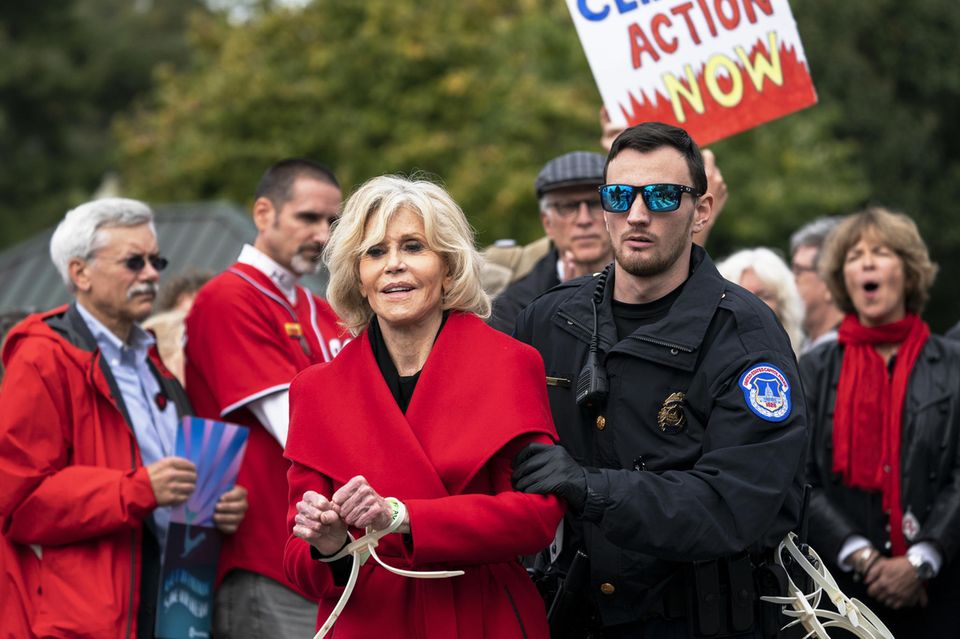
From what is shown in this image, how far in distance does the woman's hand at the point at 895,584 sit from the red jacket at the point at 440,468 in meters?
2.47

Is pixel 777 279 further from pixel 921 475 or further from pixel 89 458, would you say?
pixel 89 458

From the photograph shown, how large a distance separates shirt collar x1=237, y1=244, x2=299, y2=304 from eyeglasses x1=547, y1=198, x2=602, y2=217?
1.35 meters

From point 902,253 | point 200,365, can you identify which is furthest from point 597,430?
point 902,253

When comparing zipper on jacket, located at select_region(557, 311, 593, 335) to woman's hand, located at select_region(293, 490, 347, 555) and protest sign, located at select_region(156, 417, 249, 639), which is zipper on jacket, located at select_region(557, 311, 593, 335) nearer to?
woman's hand, located at select_region(293, 490, 347, 555)

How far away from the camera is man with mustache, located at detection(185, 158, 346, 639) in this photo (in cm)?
532

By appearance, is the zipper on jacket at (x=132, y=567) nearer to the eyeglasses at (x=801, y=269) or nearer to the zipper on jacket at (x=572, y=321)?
the zipper on jacket at (x=572, y=321)

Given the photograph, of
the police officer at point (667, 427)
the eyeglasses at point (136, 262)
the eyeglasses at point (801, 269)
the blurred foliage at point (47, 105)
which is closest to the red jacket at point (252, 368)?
the eyeglasses at point (136, 262)

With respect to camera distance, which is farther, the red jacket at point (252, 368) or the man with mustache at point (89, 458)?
the red jacket at point (252, 368)

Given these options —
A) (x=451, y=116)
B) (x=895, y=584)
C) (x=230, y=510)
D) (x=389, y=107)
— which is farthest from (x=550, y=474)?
(x=389, y=107)

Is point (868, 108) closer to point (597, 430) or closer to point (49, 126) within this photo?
point (49, 126)

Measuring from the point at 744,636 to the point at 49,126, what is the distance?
34.5 metres

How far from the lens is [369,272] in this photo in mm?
4008

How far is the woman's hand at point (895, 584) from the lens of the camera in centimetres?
586

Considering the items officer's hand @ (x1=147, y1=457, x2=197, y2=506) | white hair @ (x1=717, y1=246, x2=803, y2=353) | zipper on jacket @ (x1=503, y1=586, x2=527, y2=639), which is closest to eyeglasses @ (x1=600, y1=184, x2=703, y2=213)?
zipper on jacket @ (x1=503, y1=586, x2=527, y2=639)
